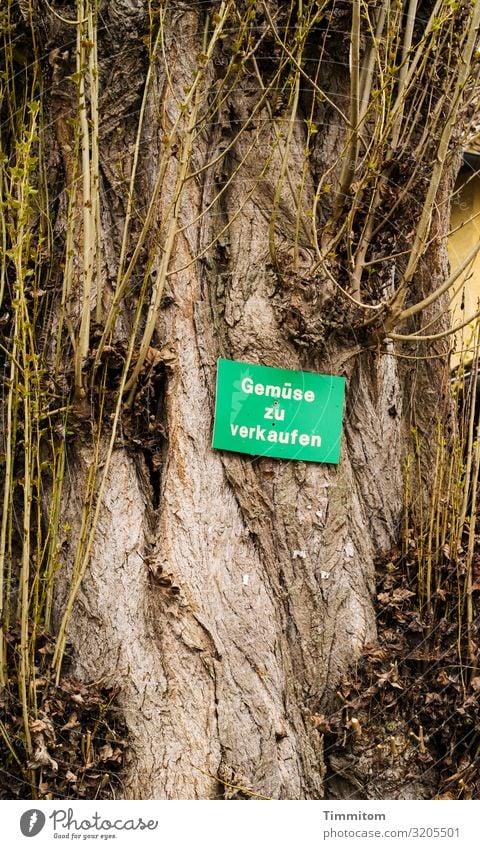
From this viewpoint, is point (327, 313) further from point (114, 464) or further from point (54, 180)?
point (54, 180)

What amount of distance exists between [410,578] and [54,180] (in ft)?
6.27

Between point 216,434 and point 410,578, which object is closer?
point 216,434

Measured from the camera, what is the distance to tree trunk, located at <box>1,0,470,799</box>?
269cm

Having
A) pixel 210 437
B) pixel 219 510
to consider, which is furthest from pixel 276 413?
pixel 219 510

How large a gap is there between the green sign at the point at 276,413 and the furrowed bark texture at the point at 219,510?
45 mm

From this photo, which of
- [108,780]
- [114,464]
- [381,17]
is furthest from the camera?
[381,17]

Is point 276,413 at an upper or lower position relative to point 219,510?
upper

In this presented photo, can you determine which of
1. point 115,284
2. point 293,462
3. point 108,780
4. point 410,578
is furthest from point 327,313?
point 108,780

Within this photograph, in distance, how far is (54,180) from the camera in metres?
3.08

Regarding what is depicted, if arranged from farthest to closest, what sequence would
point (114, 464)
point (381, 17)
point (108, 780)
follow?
point (381, 17)
point (114, 464)
point (108, 780)

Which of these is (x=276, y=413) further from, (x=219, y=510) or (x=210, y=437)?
(x=219, y=510)

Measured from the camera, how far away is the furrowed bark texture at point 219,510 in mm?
2676

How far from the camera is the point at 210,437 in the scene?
2.83 meters

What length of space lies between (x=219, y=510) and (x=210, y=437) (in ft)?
0.79
